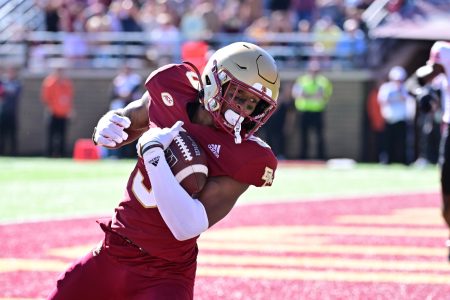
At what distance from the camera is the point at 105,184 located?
14.0 m

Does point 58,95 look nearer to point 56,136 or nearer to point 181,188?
point 56,136

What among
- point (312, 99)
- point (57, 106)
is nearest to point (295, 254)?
point (312, 99)

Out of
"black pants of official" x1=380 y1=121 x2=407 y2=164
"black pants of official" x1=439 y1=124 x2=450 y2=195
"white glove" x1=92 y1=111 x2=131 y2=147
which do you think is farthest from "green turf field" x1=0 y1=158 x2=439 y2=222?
"white glove" x1=92 y1=111 x2=131 y2=147

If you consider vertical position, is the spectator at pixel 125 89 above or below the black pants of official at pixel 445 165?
below

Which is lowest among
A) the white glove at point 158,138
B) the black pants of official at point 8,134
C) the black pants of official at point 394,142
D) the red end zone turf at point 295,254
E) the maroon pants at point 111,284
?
the black pants of official at point 8,134

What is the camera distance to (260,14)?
21.0 meters

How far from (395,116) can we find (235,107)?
14.9 m

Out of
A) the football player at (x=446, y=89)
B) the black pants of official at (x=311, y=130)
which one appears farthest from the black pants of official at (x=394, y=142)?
the football player at (x=446, y=89)

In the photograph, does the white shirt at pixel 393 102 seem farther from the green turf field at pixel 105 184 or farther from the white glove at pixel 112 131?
the white glove at pixel 112 131

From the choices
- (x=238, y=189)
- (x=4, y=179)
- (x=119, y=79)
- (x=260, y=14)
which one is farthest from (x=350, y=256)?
(x=260, y=14)

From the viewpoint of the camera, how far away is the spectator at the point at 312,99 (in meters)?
18.9

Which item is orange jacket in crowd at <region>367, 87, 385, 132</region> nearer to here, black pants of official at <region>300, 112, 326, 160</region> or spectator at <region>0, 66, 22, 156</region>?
black pants of official at <region>300, 112, 326, 160</region>

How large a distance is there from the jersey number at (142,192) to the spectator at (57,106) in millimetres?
15925

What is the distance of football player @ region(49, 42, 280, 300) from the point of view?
3.95 meters
